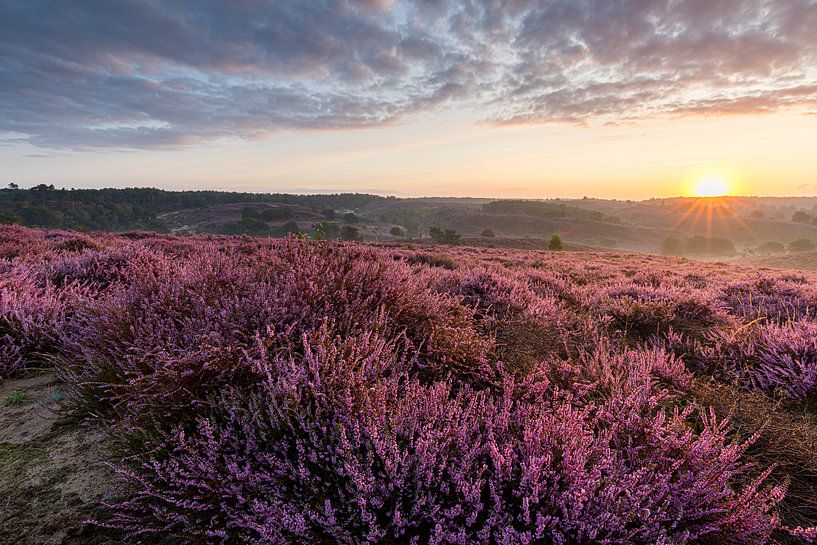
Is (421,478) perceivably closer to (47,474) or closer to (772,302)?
(47,474)

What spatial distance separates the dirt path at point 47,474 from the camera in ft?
5.63

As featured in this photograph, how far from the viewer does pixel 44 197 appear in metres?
100

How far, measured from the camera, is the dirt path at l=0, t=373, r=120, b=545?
5.63ft

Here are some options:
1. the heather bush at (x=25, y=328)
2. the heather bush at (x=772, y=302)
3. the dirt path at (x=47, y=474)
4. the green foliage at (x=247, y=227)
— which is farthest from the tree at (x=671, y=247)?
the dirt path at (x=47, y=474)

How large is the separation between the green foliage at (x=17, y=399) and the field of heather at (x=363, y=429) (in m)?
0.01

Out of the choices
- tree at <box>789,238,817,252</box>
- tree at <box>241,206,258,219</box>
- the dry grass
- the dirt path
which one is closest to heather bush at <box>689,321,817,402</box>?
the dry grass

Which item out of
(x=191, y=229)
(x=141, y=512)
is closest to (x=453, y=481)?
(x=141, y=512)

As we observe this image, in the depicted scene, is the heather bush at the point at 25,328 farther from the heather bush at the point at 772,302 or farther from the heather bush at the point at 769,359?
the heather bush at the point at 772,302

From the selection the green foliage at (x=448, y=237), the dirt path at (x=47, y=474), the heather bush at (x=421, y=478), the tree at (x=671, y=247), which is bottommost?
the tree at (x=671, y=247)

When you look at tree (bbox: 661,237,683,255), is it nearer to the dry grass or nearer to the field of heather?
the field of heather

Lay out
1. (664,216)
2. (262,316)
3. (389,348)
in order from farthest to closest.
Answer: (664,216) → (262,316) → (389,348)

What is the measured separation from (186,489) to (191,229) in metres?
108

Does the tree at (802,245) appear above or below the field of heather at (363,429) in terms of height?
Result: below

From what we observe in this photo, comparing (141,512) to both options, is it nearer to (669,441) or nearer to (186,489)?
(186,489)
